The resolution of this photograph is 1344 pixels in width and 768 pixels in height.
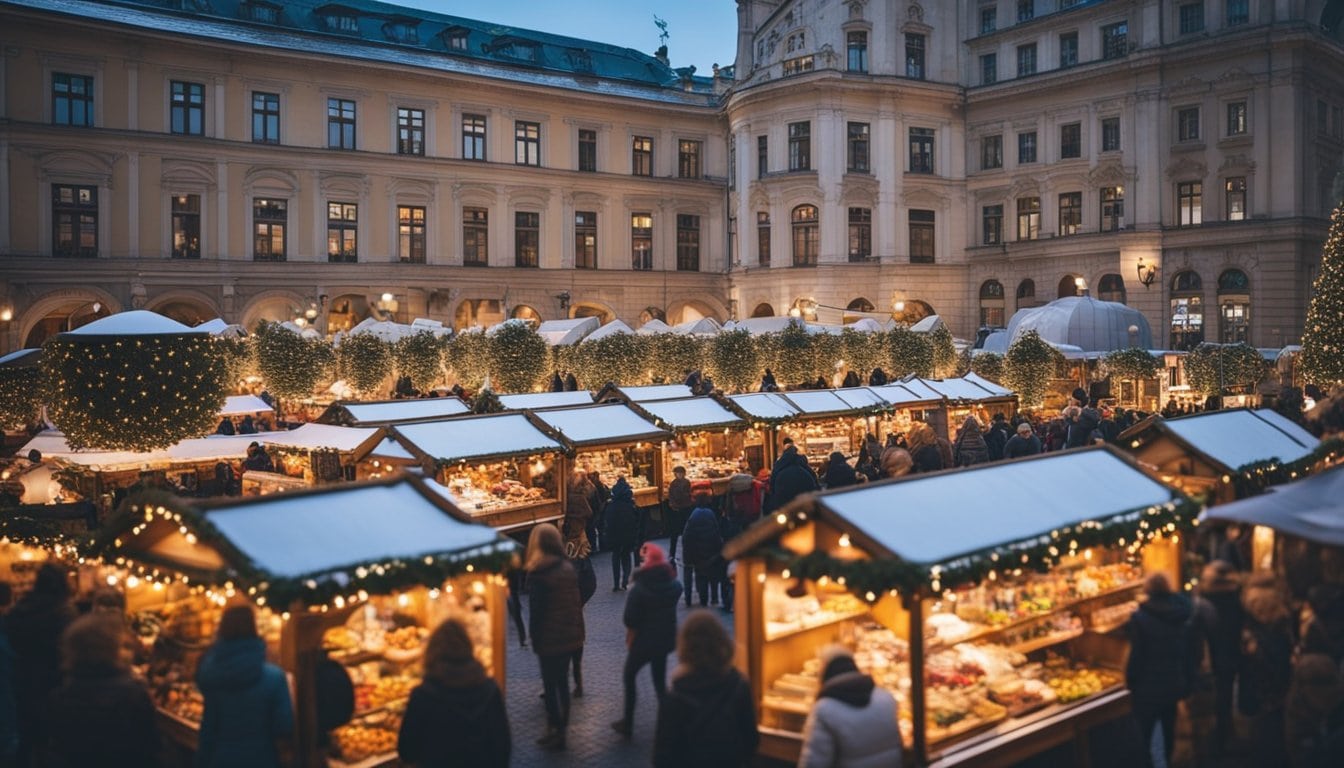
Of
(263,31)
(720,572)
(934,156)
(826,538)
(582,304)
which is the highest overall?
(263,31)

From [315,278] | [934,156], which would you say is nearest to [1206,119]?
[934,156]

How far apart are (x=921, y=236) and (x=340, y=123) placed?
952 inches

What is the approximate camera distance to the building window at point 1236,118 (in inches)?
1496

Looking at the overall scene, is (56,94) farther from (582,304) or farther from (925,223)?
(925,223)

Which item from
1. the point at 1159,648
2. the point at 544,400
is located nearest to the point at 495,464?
the point at 544,400

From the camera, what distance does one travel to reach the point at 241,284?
39.1m

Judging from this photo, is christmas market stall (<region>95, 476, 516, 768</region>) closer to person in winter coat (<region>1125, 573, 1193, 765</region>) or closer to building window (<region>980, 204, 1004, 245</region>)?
person in winter coat (<region>1125, 573, 1193, 765</region>)

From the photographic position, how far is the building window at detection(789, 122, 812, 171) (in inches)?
1738

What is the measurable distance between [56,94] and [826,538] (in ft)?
123

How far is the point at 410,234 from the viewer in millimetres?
42906

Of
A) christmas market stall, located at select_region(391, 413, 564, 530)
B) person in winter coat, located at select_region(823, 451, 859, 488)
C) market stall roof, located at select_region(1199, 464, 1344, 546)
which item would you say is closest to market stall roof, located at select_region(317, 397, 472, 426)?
christmas market stall, located at select_region(391, 413, 564, 530)

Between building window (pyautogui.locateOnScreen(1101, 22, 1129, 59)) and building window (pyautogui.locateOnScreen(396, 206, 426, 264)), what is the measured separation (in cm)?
2752

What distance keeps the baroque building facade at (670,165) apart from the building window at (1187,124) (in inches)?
4.0

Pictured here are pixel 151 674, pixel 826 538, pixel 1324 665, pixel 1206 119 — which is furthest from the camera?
pixel 1206 119
